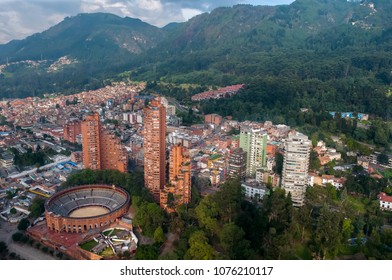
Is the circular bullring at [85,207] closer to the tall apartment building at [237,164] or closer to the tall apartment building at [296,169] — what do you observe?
the tall apartment building at [237,164]

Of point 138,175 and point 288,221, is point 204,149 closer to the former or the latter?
point 138,175

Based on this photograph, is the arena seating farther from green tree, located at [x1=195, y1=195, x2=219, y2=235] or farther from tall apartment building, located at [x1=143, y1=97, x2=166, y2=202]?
green tree, located at [x1=195, y1=195, x2=219, y2=235]

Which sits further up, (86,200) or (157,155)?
(157,155)

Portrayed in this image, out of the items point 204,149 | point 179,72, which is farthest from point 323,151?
point 179,72

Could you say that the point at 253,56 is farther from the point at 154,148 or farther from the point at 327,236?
the point at 327,236

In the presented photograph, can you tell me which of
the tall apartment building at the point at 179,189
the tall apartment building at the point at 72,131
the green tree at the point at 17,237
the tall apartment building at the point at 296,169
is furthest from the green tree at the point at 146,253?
the tall apartment building at the point at 72,131

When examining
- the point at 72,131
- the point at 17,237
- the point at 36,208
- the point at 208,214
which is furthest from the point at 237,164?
the point at 72,131
